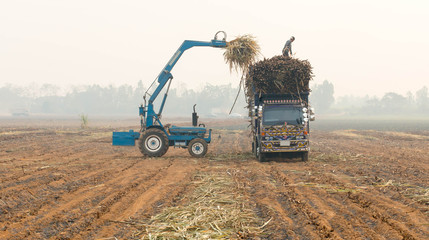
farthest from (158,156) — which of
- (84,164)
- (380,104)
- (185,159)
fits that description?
(380,104)

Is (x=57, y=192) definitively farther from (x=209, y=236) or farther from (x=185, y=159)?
(x=185, y=159)

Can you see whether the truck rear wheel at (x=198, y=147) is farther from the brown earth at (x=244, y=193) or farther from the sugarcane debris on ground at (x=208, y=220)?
the sugarcane debris on ground at (x=208, y=220)

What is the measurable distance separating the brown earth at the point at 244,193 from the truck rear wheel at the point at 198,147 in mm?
1387

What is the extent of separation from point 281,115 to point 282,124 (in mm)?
402

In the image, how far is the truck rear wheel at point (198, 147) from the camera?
48.4 feet

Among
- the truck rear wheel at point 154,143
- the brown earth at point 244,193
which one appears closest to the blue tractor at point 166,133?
the truck rear wheel at point 154,143

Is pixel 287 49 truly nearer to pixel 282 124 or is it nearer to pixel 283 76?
pixel 283 76

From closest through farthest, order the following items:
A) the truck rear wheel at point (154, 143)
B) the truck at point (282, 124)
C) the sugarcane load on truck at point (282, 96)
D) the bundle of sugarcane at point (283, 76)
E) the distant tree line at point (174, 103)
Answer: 1. the truck at point (282, 124)
2. the sugarcane load on truck at point (282, 96)
3. the bundle of sugarcane at point (283, 76)
4. the truck rear wheel at point (154, 143)
5. the distant tree line at point (174, 103)

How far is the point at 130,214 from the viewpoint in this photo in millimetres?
6312

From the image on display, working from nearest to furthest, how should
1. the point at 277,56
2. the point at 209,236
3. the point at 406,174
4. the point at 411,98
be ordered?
the point at 209,236
the point at 406,174
the point at 277,56
the point at 411,98

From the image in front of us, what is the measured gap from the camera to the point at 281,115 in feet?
43.9

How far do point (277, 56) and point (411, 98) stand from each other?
192194 mm

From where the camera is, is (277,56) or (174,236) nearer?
(174,236)

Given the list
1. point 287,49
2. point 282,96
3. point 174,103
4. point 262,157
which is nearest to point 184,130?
point 262,157
